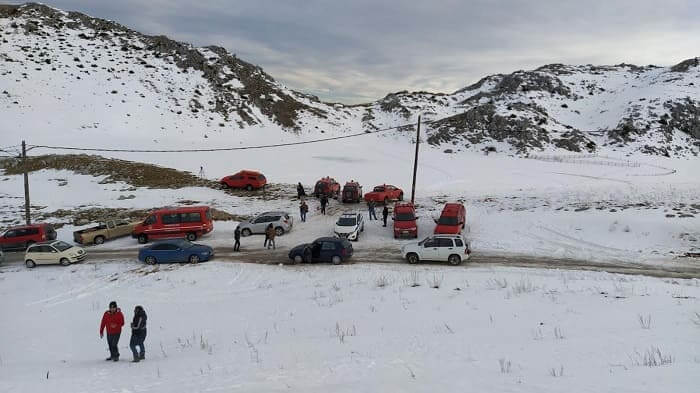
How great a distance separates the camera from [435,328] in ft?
39.7

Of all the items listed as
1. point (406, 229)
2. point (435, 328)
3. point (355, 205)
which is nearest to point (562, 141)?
point (355, 205)

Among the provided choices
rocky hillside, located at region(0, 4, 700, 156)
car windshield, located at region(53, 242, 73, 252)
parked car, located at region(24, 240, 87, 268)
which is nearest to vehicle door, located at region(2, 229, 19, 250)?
parked car, located at region(24, 240, 87, 268)

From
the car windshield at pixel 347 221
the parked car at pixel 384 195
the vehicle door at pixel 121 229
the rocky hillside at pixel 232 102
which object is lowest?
the vehicle door at pixel 121 229

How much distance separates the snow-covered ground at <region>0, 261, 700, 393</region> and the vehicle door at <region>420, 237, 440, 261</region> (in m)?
0.73

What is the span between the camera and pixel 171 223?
89.1 ft

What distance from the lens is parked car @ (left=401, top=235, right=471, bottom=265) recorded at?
68.2 feet

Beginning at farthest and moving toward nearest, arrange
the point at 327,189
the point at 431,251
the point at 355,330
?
1. the point at 327,189
2. the point at 431,251
3. the point at 355,330

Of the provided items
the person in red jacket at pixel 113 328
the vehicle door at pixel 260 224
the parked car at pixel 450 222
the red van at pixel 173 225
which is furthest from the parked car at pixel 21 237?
the parked car at pixel 450 222

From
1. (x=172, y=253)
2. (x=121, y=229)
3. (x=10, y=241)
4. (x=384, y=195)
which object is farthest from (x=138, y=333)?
(x=384, y=195)

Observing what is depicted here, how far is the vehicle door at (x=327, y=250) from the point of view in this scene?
21750 mm

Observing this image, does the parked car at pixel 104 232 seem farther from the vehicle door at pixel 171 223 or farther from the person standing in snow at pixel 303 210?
the person standing in snow at pixel 303 210

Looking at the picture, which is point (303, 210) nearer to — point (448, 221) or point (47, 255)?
Result: point (448, 221)

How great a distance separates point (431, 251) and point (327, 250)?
5.21 metres

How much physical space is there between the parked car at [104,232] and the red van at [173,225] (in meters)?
1.52
